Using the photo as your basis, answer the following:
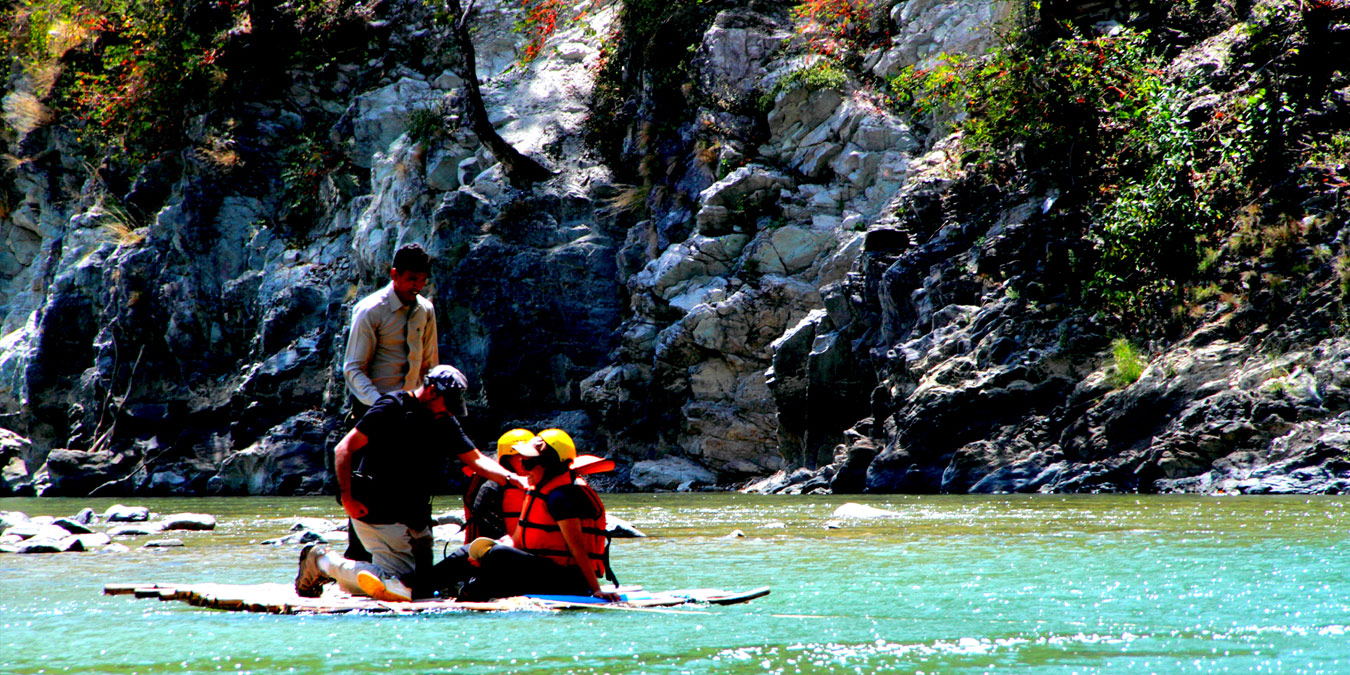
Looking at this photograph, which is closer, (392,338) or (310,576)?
(310,576)

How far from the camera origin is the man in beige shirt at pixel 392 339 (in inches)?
258

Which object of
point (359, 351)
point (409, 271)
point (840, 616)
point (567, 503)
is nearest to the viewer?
point (840, 616)

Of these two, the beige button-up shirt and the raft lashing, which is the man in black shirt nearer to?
the raft lashing

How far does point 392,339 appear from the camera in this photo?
22.1ft

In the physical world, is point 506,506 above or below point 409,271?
below

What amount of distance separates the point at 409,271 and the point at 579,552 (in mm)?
1810

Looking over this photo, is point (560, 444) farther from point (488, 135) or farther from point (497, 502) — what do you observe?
point (488, 135)

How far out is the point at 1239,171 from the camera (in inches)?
699

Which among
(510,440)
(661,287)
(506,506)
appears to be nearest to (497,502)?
(506,506)

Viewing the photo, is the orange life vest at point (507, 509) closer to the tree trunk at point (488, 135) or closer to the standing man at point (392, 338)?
the standing man at point (392, 338)

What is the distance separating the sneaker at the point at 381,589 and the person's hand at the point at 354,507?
0.97 feet

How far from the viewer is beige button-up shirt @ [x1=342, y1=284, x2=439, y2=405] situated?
21.7 feet

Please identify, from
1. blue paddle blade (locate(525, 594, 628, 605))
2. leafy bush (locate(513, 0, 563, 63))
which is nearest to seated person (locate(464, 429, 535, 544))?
blue paddle blade (locate(525, 594, 628, 605))

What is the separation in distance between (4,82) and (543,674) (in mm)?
40798
